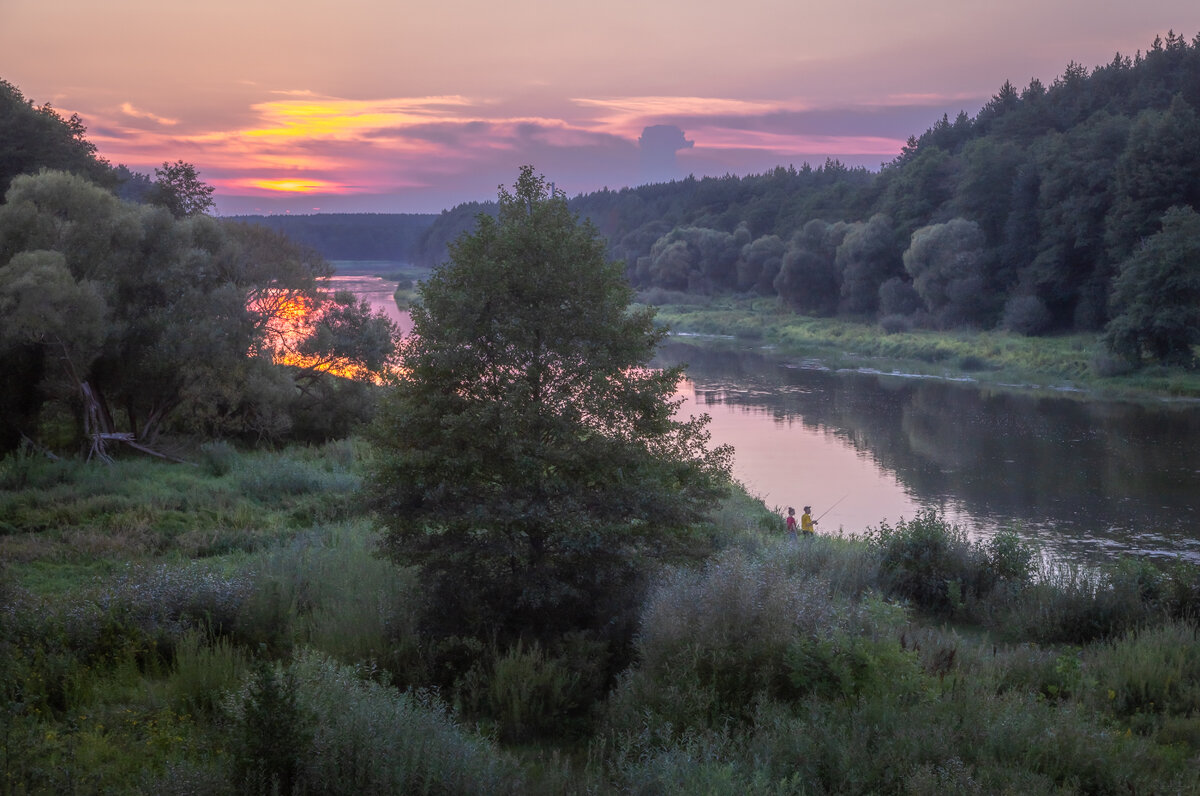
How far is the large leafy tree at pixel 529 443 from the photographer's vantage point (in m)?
9.55

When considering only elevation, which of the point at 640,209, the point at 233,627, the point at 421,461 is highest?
the point at 640,209

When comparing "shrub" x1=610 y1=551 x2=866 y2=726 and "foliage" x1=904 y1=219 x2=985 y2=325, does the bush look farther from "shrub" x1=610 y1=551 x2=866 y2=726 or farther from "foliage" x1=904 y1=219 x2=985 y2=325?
"shrub" x1=610 y1=551 x2=866 y2=726

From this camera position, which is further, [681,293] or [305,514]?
[681,293]

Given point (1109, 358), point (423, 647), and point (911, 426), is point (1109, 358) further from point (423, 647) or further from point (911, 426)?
point (423, 647)

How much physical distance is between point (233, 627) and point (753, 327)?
7060 cm

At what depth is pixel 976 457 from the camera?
33.1m

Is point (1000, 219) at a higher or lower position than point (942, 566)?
higher

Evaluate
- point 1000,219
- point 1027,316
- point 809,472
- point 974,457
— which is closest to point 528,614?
point 809,472

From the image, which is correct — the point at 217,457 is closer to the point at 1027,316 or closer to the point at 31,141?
the point at 31,141

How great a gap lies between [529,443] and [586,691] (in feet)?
8.27

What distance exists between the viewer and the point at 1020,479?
29438 mm

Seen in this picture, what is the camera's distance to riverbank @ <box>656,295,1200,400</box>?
→ 4538cm

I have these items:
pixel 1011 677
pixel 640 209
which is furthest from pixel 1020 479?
pixel 640 209

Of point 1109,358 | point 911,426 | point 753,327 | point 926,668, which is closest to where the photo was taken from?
point 926,668
